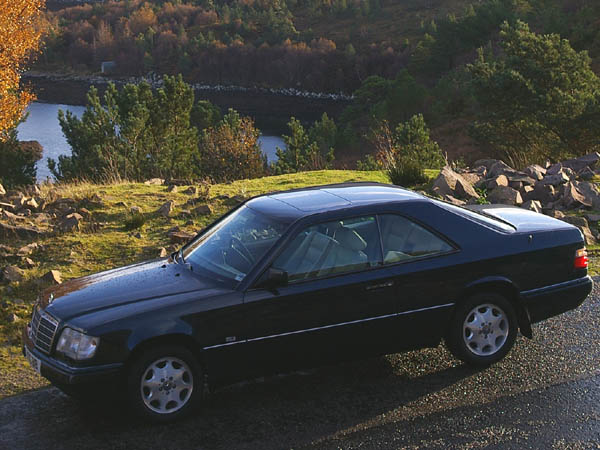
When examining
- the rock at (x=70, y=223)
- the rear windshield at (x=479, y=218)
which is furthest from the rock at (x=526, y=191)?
the rock at (x=70, y=223)

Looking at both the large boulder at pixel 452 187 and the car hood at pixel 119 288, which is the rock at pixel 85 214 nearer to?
the car hood at pixel 119 288

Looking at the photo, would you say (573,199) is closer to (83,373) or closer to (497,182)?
(497,182)

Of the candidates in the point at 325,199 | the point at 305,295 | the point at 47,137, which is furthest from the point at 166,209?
the point at 47,137

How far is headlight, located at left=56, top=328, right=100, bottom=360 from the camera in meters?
5.22

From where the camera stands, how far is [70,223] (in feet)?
33.6

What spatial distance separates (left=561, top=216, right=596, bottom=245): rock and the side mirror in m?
6.57

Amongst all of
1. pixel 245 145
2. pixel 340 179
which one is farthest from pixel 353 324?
pixel 245 145

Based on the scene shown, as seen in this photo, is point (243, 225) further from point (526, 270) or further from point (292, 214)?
point (526, 270)

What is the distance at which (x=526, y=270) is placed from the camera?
6.42m

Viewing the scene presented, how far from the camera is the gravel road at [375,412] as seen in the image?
202 inches

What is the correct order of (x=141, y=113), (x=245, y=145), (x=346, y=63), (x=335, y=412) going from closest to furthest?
(x=335, y=412) → (x=245, y=145) → (x=141, y=113) → (x=346, y=63)

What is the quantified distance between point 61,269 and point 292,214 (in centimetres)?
419

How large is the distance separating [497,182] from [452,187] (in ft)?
3.44

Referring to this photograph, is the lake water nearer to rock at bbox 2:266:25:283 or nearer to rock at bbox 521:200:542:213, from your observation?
rock at bbox 521:200:542:213
